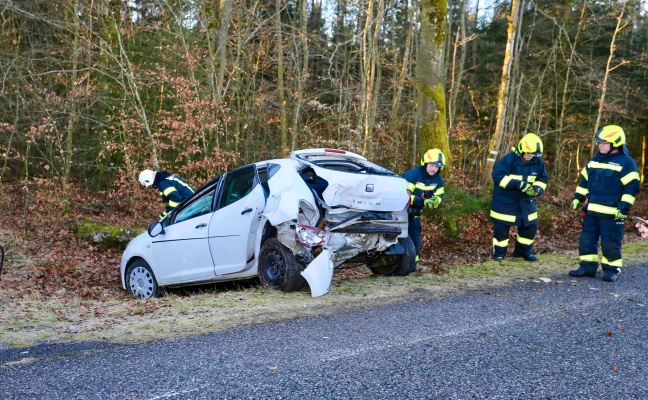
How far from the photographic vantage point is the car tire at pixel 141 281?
26.4ft

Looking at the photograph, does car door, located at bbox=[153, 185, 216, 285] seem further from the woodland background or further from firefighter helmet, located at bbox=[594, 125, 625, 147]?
firefighter helmet, located at bbox=[594, 125, 625, 147]

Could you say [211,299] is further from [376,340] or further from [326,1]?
[326,1]

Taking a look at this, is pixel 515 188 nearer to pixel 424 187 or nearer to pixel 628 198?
pixel 424 187

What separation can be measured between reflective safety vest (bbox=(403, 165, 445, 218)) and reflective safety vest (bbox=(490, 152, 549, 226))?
109cm

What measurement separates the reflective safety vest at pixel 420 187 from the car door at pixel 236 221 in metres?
2.74

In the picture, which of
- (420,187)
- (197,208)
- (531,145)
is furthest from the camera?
(531,145)

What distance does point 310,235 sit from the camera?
6.54m

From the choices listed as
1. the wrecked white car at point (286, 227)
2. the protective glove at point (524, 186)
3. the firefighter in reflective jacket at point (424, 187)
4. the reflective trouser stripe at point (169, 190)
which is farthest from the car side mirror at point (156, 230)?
the protective glove at point (524, 186)

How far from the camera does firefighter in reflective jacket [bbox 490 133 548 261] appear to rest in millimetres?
9344

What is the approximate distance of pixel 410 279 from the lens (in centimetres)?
781

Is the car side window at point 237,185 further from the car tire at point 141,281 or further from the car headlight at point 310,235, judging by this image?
the car tire at point 141,281

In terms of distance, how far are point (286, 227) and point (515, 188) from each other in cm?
445

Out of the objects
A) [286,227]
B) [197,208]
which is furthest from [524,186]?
[197,208]

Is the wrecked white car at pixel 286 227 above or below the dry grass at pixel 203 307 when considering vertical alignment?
above
